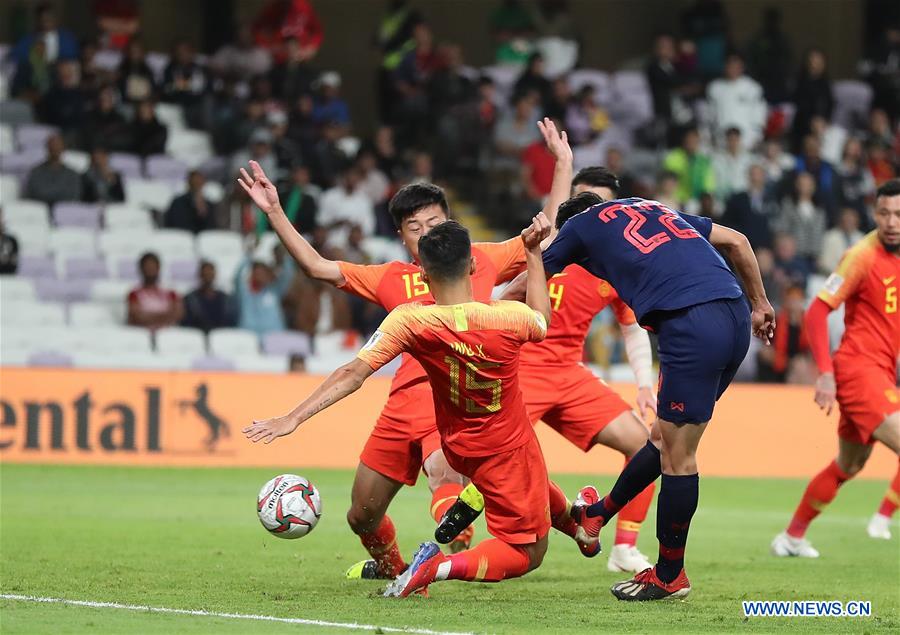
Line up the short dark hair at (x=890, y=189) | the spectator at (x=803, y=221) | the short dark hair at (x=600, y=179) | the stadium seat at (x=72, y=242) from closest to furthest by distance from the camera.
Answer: the short dark hair at (x=600, y=179) → the short dark hair at (x=890, y=189) → the stadium seat at (x=72, y=242) → the spectator at (x=803, y=221)

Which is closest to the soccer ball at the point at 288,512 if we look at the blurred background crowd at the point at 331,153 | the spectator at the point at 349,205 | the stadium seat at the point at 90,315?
the blurred background crowd at the point at 331,153

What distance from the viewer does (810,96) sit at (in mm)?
24250


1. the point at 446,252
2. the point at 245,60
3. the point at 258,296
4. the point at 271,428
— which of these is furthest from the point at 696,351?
the point at 245,60

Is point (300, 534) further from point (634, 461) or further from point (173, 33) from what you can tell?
point (173, 33)

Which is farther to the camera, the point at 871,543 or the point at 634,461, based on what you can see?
the point at 871,543

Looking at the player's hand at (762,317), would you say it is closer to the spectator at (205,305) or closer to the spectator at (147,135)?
the spectator at (205,305)

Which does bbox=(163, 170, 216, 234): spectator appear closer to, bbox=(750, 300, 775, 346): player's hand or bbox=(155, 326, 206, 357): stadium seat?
bbox=(155, 326, 206, 357): stadium seat

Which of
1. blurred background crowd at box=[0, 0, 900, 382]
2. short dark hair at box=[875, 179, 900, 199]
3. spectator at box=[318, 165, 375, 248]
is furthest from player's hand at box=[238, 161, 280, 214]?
spectator at box=[318, 165, 375, 248]

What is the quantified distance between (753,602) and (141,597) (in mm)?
3161

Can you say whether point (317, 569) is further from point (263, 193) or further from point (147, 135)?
point (147, 135)

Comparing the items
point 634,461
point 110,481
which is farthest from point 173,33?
point 634,461

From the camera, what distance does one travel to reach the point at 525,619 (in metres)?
7.32

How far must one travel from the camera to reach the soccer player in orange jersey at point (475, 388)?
7.44 m

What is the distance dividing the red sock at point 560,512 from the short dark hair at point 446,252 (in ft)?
5.61
